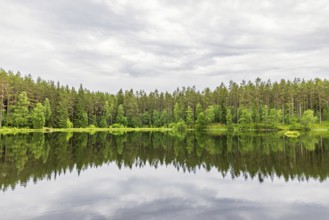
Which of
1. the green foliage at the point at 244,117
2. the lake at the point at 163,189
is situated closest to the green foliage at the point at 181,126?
the green foliage at the point at 244,117

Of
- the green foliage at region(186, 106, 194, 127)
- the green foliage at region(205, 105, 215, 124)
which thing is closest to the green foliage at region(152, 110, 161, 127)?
the green foliage at region(186, 106, 194, 127)

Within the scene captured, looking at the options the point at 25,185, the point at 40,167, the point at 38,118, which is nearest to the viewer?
the point at 25,185

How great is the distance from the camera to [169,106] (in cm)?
15862

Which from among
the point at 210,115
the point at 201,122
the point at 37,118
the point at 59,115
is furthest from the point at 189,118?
the point at 37,118

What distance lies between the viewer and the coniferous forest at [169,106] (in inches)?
3623

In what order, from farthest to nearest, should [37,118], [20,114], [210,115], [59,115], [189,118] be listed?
1. [189,118]
2. [210,115]
3. [59,115]
4. [37,118]
5. [20,114]

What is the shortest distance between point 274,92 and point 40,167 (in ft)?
393

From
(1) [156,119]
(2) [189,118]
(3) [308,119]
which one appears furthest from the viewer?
(1) [156,119]

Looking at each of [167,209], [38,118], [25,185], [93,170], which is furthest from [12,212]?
[38,118]

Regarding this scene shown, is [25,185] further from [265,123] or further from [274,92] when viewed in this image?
[274,92]

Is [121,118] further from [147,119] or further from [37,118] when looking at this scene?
[37,118]

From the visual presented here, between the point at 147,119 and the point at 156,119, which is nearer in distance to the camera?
the point at 156,119

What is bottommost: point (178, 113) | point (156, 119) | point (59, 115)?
point (156, 119)

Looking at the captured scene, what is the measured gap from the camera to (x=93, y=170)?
933 inches
